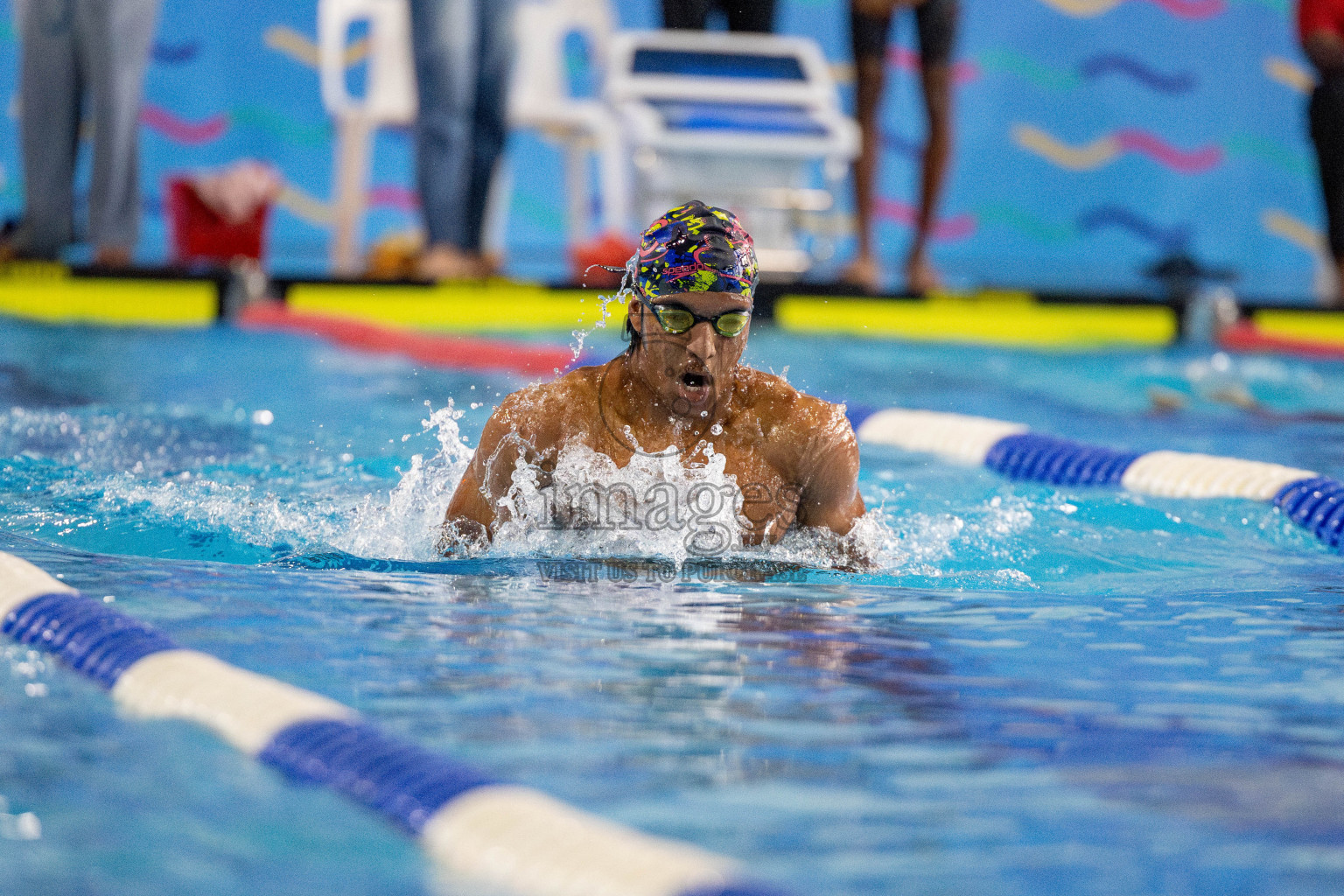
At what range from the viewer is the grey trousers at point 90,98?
688cm

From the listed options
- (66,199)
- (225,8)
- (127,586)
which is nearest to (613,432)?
(127,586)

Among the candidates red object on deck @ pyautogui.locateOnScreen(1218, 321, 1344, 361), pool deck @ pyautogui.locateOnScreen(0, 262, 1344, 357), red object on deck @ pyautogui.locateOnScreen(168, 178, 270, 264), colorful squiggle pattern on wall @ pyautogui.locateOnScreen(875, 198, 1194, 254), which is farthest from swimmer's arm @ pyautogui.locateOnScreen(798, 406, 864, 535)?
colorful squiggle pattern on wall @ pyautogui.locateOnScreen(875, 198, 1194, 254)

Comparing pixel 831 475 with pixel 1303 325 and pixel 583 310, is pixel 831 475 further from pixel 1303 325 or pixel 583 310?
pixel 1303 325

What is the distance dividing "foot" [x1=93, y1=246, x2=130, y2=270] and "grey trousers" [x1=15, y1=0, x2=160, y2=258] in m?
0.15

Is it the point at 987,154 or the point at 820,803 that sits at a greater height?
the point at 987,154

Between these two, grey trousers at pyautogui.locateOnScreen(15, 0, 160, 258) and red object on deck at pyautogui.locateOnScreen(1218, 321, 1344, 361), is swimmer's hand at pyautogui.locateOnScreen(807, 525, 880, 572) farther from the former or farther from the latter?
red object on deck at pyautogui.locateOnScreen(1218, 321, 1344, 361)

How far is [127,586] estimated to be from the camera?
2.79 metres

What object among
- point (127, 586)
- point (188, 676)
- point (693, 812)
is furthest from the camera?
point (127, 586)

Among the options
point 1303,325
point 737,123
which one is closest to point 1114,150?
point 1303,325

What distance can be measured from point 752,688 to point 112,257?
6096 mm

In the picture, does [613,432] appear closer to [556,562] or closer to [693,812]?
[556,562]

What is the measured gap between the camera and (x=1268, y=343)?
25.4ft

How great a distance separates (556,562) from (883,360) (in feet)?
14.2

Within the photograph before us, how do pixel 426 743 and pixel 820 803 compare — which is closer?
pixel 820 803
